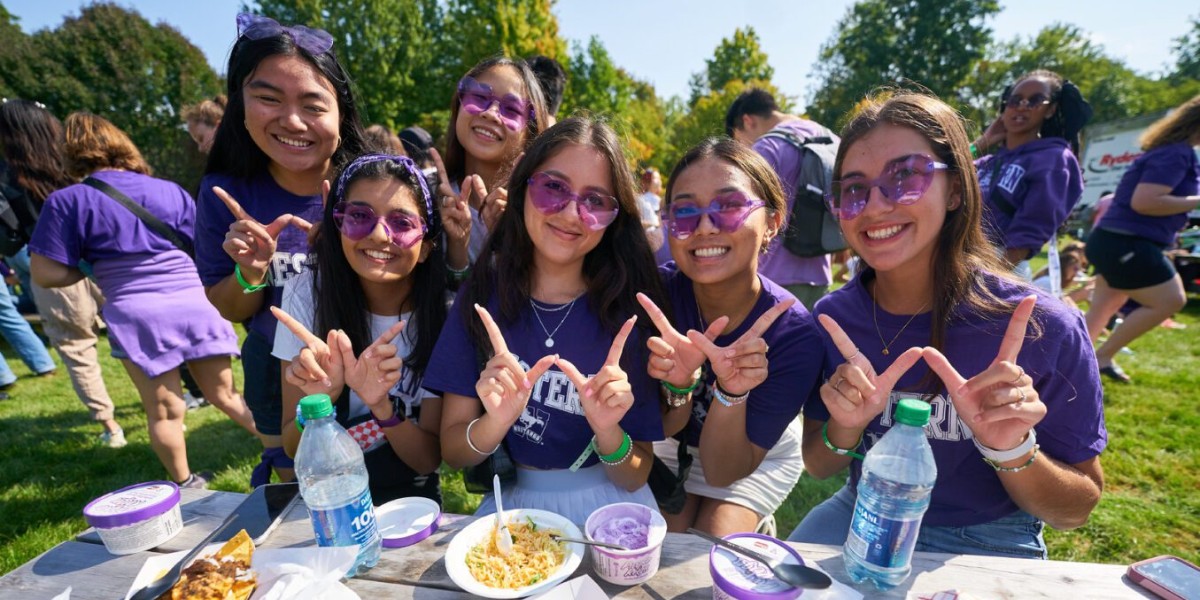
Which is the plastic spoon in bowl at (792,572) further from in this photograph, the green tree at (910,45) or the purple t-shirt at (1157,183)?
the green tree at (910,45)

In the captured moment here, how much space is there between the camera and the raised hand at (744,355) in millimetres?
1830

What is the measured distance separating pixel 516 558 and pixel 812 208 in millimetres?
3636

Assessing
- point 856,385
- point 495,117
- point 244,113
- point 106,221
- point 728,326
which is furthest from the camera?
point 106,221

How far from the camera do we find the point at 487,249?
237 cm

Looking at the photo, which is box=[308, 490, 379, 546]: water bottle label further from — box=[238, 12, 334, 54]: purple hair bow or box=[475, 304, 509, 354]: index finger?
box=[238, 12, 334, 54]: purple hair bow

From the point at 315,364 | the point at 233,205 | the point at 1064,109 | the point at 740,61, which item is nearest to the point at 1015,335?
the point at 315,364

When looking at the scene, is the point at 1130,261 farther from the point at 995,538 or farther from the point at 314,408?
the point at 314,408

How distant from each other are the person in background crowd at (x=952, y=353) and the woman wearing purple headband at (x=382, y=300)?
5.72 feet

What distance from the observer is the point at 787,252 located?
4410 mm

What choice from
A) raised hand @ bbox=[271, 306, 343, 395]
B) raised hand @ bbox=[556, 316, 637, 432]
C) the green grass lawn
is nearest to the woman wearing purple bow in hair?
raised hand @ bbox=[271, 306, 343, 395]

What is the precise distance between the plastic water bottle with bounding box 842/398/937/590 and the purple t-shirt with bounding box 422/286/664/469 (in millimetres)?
866

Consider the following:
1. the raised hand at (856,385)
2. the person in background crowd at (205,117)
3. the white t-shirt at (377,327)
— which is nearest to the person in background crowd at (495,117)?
the white t-shirt at (377,327)

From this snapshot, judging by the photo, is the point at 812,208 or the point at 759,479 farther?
the point at 812,208

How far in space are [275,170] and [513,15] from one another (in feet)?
67.1
